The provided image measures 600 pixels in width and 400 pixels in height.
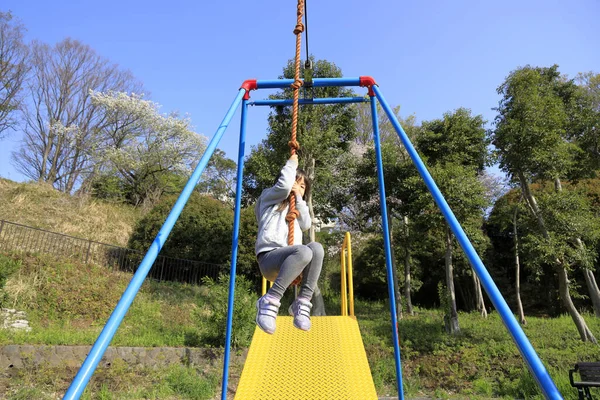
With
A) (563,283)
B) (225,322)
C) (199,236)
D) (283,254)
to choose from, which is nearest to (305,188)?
(283,254)

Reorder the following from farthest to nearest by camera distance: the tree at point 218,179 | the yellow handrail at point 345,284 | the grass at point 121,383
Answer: the tree at point 218,179 < the grass at point 121,383 < the yellow handrail at point 345,284

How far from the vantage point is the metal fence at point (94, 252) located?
32.9ft

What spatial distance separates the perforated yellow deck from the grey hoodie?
4.07 ft

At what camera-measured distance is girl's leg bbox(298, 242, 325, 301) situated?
235cm

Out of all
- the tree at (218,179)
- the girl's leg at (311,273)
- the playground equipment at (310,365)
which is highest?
the tree at (218,179)

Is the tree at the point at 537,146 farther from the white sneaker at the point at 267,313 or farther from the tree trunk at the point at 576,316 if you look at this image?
the white sneaker at the point at 267,313

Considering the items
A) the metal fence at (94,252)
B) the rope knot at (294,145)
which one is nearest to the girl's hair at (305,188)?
the rope knot at (294,145)

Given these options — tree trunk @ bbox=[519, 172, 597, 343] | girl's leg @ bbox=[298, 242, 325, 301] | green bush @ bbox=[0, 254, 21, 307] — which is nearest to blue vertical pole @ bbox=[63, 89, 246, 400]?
girl's leg @ bbox=[298, 242, 325, 301]

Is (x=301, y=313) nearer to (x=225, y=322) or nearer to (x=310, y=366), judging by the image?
(x=310, y=366)

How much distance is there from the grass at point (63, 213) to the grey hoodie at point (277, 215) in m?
11.8

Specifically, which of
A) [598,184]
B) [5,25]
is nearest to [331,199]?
[598,184]

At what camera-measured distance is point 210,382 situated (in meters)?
5.88

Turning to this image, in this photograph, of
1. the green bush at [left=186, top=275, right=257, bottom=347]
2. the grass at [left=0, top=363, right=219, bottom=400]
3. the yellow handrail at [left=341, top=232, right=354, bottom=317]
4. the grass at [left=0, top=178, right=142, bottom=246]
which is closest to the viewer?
the yellow handrail at [left=341, top=232, right=354, bottom=317]

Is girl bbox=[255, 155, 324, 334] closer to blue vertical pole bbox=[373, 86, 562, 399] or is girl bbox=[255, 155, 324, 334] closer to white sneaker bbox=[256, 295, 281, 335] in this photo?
white sneaker bbox=[256, 295, 281, 335]
